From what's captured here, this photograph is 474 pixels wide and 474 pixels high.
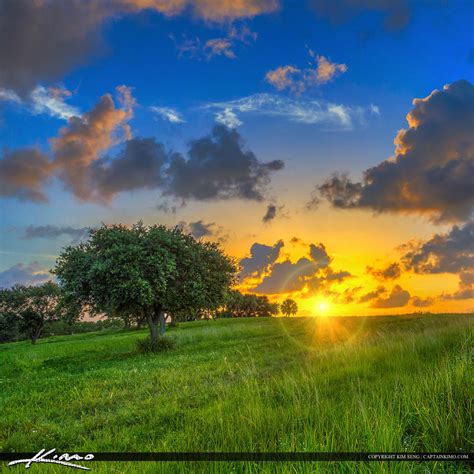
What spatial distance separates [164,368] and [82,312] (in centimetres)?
1488

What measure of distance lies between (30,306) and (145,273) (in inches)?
2139

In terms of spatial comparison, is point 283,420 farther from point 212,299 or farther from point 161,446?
point 212,299

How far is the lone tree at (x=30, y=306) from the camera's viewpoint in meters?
72.2

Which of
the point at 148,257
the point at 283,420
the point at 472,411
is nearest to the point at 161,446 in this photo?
the point at 283,420

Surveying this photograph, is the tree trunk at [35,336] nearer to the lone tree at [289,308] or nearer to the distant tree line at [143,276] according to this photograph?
the distant tree line at [143,276]

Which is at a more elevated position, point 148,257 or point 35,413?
point 148,257

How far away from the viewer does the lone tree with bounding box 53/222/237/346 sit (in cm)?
2895

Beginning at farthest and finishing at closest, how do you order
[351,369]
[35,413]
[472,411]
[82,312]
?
1. [82,312]
2. [351,369]
3. [35,413]
4. [472,411]

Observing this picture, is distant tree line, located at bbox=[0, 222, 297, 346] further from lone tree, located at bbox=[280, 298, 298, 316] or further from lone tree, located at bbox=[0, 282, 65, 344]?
lone tree, located at bbox=[280, 298, 298, 316]

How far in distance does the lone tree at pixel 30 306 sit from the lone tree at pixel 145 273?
47.2 meters

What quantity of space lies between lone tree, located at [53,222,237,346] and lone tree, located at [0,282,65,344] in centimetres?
4725

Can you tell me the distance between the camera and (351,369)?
13414mm

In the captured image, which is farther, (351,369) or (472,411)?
(351,369)

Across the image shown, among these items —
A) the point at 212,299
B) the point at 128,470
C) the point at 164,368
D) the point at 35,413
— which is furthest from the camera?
the point at 212,299
